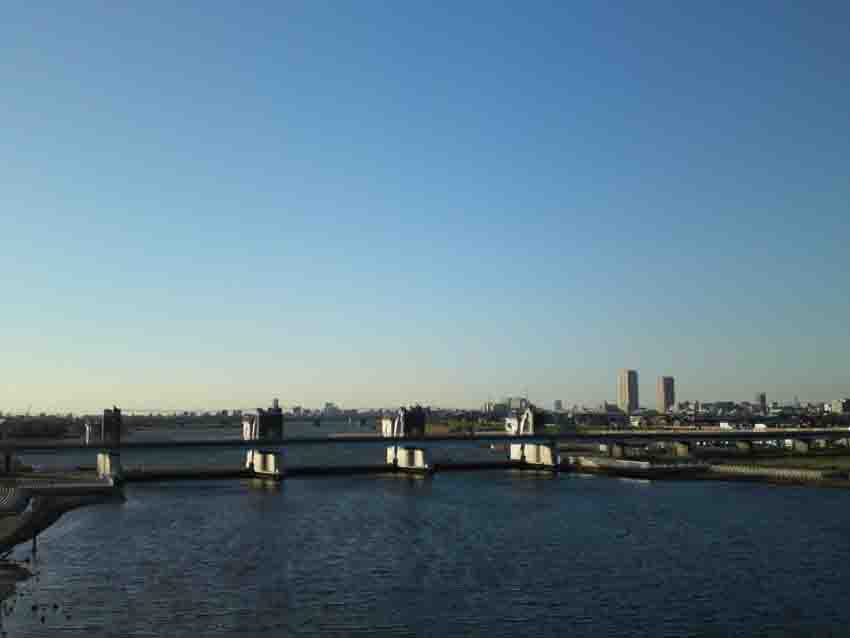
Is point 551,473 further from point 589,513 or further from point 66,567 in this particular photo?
point 66,567

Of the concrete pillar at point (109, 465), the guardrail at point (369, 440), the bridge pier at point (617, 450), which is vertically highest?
the guardrail at point (369, 440)

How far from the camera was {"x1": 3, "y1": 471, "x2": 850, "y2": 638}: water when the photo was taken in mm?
29562

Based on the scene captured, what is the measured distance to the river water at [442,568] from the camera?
29.6 metres

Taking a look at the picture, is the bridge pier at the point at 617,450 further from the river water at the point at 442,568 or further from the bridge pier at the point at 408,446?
the river water at the point at 442,568

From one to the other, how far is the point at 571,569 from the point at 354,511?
987 inches

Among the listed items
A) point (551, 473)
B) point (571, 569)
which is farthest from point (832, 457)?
point (571, 569)

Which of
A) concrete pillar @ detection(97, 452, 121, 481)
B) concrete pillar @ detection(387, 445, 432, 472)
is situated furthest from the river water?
concrete pillar @ detection(387, 445, 432, 472)

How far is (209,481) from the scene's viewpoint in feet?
287

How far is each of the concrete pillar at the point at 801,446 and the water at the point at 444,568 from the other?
58.9m

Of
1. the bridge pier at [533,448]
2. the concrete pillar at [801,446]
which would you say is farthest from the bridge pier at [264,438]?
the concrete pillar at [801,446]

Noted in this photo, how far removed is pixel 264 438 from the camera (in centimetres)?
9538

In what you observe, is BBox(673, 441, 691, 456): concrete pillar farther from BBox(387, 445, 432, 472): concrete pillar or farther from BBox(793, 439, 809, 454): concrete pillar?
BBox(387, 445, 432, 472): concrete pillar

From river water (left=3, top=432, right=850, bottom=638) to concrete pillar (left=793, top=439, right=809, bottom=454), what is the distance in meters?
→ 56.3

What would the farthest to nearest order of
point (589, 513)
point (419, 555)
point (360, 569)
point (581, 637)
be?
1. point (589, 513)
2. point (419, 555)
3. point (360, 569)
4. point (581, 637)
